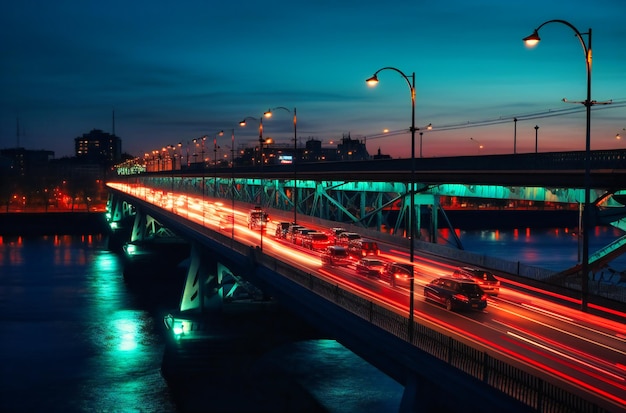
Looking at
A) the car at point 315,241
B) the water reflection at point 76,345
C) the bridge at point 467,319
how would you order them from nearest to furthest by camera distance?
1. the bridge at point 467,319
2. the water reflection at point 76,345
3. the car at point 315,241

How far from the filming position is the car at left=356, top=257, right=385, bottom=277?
34.3 metres

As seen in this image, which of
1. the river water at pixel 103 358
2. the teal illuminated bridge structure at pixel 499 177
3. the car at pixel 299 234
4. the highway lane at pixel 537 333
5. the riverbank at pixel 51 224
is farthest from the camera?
the riverbank at pixel 51 224

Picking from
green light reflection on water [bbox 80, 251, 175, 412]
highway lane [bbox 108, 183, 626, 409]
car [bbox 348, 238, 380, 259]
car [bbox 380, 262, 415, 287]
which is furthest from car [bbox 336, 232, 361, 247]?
car [bbox 380, 262, 415, 287]

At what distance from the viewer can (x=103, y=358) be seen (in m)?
50.8

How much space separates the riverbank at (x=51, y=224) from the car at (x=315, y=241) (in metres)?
122

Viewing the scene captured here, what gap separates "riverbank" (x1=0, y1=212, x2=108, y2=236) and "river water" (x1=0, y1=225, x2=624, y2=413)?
71.3 metres

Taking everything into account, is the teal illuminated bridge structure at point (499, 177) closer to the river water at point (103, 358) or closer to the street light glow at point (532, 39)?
the street light glow at point (532, 39)

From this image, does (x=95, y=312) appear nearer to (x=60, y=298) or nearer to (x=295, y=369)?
(x=60, y=298)

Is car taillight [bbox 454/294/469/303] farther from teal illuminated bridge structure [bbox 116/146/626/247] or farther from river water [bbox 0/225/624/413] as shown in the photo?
river water [bbox 0/225/624/413]

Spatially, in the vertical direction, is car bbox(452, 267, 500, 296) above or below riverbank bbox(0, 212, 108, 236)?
above

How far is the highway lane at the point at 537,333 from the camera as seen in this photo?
56.2 ft

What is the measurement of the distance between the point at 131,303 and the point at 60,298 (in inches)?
303

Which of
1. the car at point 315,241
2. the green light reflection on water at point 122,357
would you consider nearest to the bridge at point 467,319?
the car at point 315,241

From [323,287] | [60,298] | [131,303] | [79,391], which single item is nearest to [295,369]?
[79,391]
